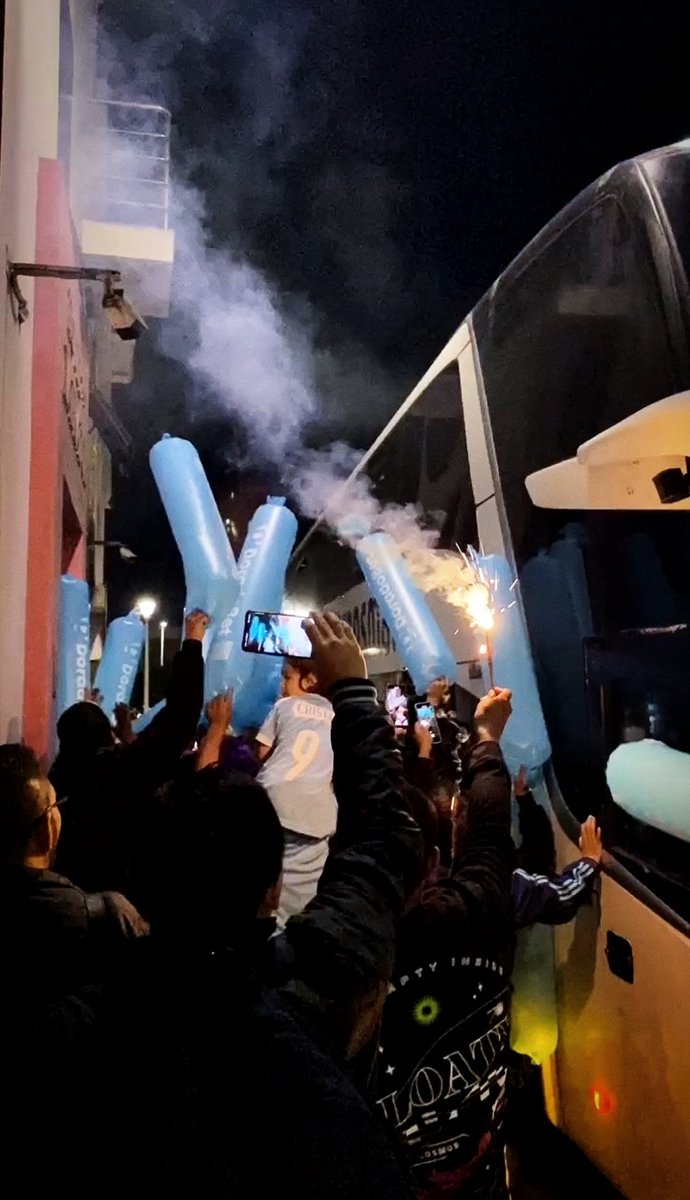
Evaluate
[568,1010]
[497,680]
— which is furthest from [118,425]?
[568,1010]

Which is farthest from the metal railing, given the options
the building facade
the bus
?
the bus

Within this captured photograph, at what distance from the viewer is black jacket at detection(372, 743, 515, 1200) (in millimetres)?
1932

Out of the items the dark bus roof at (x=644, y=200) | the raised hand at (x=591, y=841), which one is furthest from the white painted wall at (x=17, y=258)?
the raised hand at (x=591, y=841)

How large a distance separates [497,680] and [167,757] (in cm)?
153

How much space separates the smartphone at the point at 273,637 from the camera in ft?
9.77

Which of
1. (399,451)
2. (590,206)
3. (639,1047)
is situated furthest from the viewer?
(399,451)

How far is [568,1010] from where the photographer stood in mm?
3375

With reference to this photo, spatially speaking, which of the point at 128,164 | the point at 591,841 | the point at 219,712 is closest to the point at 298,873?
the point at 591,841

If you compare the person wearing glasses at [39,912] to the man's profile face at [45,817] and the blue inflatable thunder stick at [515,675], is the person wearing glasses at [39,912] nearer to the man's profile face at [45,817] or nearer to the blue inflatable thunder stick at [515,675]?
the man's profile face at [45,817]

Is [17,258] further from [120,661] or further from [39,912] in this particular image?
[120,661]

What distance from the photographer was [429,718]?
14.3ft

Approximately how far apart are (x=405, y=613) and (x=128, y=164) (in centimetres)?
376

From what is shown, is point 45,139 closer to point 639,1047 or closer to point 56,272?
point 56,272

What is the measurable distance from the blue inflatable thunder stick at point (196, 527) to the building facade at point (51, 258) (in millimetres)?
676
